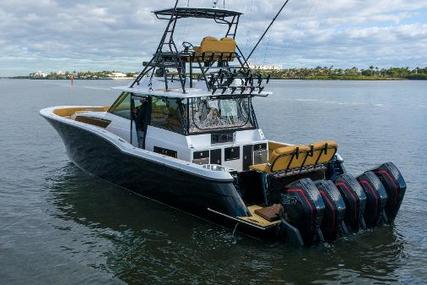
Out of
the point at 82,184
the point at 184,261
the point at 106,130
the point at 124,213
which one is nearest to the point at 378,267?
the point at 184,261

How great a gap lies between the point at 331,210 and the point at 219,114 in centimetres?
365

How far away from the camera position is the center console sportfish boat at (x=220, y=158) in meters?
9.17

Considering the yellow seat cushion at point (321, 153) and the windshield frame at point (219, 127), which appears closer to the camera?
the yellow seat cushion at point (321, 153)

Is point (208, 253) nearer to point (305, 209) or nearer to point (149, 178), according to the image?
point (305, 209)

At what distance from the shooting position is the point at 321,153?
10.2 m

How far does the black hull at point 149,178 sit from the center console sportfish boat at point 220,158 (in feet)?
0.09

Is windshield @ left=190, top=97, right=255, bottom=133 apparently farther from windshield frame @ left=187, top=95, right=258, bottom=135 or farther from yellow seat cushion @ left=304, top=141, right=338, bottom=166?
yellow seat cushion @ left=304, top=141, right=338, bottom=166

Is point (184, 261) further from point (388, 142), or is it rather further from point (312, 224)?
point (388, 142)

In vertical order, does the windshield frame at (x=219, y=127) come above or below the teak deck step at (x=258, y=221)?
above

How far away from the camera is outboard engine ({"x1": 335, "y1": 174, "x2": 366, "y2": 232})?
927 cm

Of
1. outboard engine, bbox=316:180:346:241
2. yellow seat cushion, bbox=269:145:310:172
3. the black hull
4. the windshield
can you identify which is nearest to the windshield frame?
the windshield

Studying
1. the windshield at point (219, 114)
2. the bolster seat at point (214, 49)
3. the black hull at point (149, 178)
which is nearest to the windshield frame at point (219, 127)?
the windshield at point (219, 114)

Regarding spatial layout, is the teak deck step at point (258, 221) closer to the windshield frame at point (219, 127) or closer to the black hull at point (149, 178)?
the black hull at point (149, 178)

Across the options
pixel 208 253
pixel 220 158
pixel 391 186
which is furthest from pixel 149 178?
pixel 391 186
